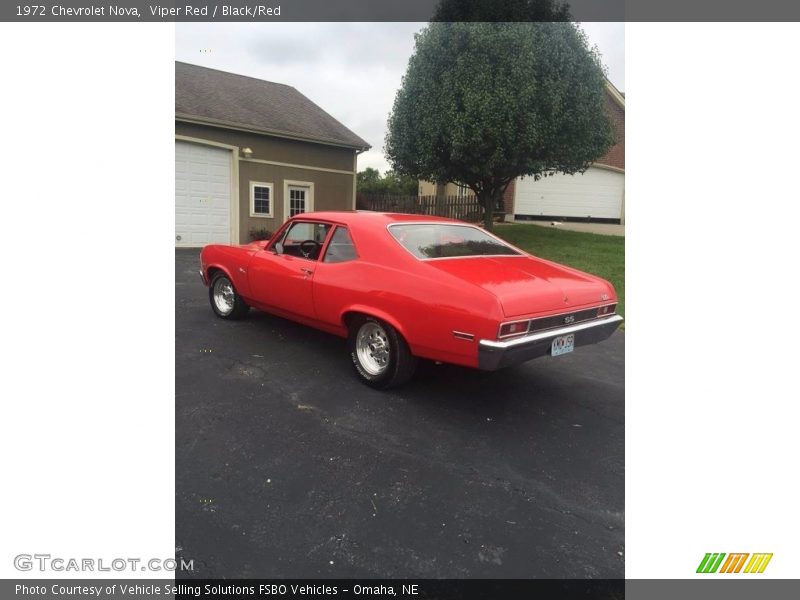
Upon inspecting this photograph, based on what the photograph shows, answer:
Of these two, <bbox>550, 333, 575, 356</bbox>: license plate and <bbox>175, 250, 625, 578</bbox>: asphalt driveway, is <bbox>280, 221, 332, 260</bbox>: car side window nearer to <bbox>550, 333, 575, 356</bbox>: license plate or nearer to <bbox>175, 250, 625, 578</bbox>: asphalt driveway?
<bbox>175, 250, 625, 578</bbox>: asphalt driveway

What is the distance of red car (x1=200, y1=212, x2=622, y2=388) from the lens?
3447 millimetres

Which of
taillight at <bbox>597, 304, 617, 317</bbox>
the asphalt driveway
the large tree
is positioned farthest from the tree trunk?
taillight at <bbox>597, 304, 617, 317</bbox>

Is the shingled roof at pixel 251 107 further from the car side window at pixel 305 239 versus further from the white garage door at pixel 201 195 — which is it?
the car side window at pixel 305 239

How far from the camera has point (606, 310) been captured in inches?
165

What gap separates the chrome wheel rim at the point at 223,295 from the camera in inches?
245

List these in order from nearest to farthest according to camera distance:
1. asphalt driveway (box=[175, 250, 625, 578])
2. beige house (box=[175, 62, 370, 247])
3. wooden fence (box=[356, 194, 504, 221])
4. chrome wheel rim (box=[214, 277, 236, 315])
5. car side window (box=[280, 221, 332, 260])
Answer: asphalt driveway (box=[175, 250, 625, 578])
car side window (box=[280, 221, 332, 260])
chrome wheel rim (box=[214, 277, 236, 315])
beige house (box=[175, 62, 370, 247])
wooden fence (box=[356, 194, 504, 221])

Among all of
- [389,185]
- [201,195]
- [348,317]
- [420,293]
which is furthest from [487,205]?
[389,185]

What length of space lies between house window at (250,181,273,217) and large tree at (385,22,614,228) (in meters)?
4.97

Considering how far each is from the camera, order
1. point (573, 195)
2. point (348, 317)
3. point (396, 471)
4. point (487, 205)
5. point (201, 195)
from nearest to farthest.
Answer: point (396, 471)
point (348, 317)
point (487, 205)
point (201, 195)
point (573, 195)

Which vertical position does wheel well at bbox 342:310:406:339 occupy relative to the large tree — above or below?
below

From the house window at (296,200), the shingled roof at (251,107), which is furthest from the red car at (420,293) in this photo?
the house window at (296,200)

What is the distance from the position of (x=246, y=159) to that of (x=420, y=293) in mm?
13390

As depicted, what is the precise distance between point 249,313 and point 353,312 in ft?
9.11

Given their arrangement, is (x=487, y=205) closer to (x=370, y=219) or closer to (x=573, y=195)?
(x=573, y=195)
